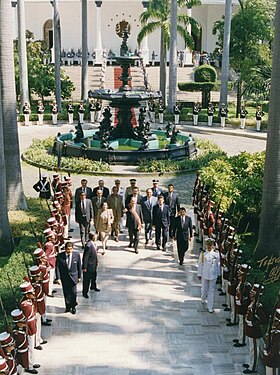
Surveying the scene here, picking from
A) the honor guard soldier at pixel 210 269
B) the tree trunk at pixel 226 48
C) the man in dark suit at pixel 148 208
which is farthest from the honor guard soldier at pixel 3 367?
the tree trunk at pixel 226 48

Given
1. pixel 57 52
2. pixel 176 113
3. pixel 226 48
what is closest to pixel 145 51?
pixel 57 52

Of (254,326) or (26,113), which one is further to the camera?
(26,113)

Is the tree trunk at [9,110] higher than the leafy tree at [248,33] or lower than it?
lower

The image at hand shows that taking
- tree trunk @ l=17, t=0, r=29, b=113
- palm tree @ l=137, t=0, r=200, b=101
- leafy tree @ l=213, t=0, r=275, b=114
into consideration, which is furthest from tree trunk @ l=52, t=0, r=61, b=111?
leafy tree @ l=213, t=0, r=275, b=114

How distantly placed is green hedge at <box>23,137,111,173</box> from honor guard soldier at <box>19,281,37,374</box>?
11.5 meters

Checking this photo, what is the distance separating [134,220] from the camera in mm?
13062

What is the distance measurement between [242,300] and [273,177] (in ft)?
10.7

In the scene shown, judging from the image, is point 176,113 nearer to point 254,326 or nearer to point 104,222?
point 104,222

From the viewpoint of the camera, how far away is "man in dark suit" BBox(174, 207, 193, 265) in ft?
41.0

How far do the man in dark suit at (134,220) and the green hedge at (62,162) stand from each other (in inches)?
274

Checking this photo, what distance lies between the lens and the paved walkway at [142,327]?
29.2 ft

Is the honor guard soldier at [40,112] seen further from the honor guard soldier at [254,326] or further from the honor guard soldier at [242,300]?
the honor guard soldier at [254,326]

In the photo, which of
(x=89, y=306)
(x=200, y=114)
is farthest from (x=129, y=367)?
(x=200, y=114)

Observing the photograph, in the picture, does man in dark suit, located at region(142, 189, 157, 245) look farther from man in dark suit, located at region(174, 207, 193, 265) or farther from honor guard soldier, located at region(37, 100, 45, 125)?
honor guard soldier, located at region(37, 100, 45, 125)
